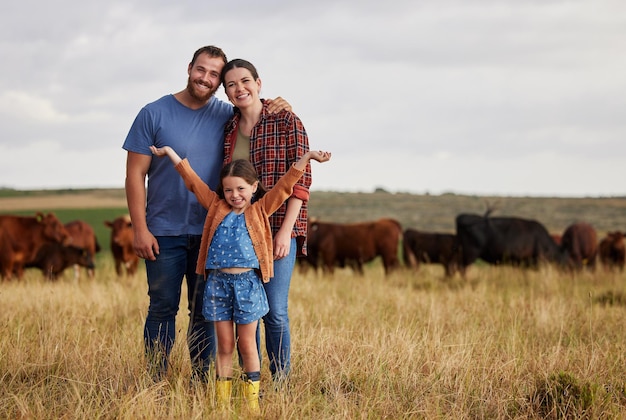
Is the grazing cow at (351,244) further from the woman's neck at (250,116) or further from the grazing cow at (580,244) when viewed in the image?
the woman's neck at (250,116)

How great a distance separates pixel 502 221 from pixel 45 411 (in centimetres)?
1445

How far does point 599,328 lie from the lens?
7.61 m

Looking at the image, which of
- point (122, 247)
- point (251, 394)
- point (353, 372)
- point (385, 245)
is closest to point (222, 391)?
point (251, 394)

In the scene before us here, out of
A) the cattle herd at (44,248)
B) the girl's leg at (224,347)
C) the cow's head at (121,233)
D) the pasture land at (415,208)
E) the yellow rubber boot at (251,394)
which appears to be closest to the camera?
the yellow rubber boot at (251,394)

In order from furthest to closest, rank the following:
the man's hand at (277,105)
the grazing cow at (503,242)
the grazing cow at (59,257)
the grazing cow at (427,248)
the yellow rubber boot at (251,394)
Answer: the grazing cow at (427,248)
the grazing cow at (503,242)
the grazing cow at (59,257)
the man's hand at (277,105)
the yellow rubber boot at (251,394)

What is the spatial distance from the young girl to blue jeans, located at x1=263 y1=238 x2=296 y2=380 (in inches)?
4.7

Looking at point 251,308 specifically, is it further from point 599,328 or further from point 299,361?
point 599,328

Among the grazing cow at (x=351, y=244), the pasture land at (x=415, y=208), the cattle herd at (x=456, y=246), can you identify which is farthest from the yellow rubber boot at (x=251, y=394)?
the pasture land at (x=415, y=208)

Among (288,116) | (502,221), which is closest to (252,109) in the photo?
(288,116)

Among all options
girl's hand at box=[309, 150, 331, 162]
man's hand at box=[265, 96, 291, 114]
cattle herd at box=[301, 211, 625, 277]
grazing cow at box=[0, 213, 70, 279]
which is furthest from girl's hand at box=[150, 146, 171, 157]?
cattle herd at box=[301, 211, 625, 277]

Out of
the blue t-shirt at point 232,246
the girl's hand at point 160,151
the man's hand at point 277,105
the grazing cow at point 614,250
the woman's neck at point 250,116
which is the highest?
A: the man's hand at point 277,105

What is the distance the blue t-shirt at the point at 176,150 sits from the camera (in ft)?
15.7

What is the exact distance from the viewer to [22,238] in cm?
1438

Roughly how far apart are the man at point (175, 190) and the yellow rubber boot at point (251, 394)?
657 millimetres
